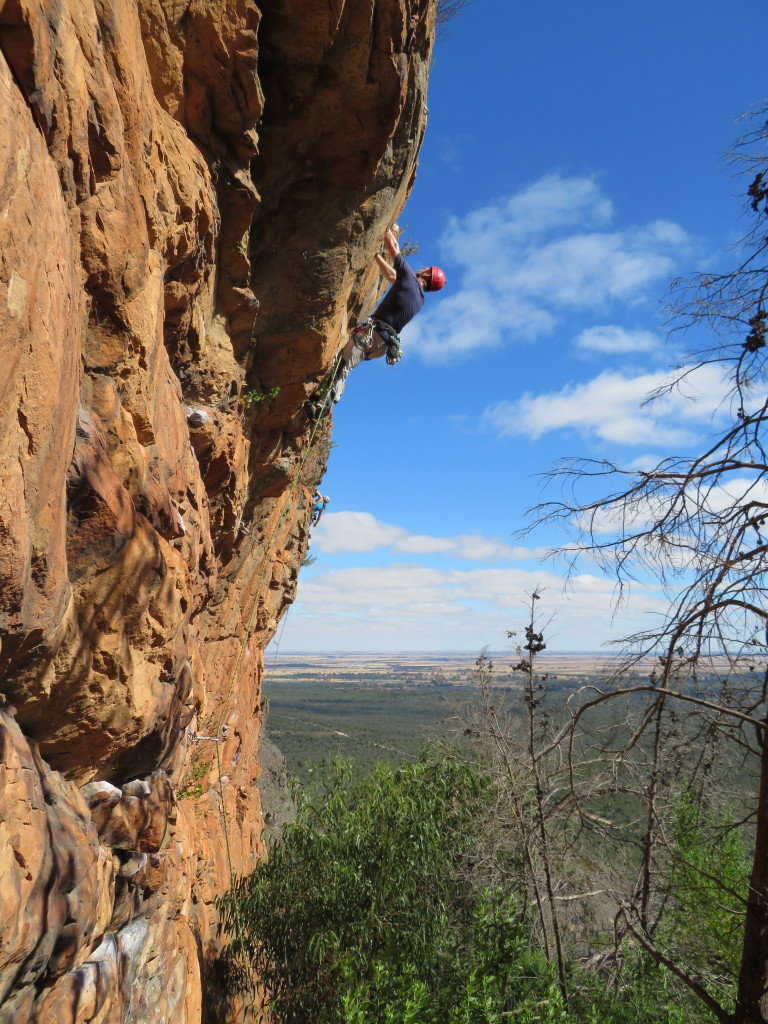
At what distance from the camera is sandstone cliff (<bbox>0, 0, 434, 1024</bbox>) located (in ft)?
8.90

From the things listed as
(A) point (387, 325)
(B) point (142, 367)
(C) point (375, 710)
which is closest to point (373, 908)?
(B) point (142, 367)

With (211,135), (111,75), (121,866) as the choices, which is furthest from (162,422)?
(121,866)

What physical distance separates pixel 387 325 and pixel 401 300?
429mm

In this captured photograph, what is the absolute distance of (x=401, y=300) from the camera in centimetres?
935

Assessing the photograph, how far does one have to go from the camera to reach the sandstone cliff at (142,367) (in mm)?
2713

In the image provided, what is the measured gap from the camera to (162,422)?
461cm

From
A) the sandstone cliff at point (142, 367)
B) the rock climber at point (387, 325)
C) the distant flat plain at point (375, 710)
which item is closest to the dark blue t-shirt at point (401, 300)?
the rock climber at point (387, 325)

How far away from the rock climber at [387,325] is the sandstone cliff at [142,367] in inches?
33.7

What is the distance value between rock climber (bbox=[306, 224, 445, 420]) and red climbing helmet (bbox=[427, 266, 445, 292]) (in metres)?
0.40

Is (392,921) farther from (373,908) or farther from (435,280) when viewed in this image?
(435,280)

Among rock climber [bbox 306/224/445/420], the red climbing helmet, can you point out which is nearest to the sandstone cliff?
rock climber [bbox 306/224/445/420]

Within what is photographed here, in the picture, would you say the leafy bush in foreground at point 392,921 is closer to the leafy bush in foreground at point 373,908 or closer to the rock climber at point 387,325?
the leafy bush in foreground at point 373,908

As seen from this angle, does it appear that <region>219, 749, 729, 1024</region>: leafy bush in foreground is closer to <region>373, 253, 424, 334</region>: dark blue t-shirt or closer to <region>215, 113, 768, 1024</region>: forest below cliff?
<region>215, 113, 768, 1024</region>: forest below cliff

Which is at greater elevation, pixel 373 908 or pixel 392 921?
pixel 373 908
